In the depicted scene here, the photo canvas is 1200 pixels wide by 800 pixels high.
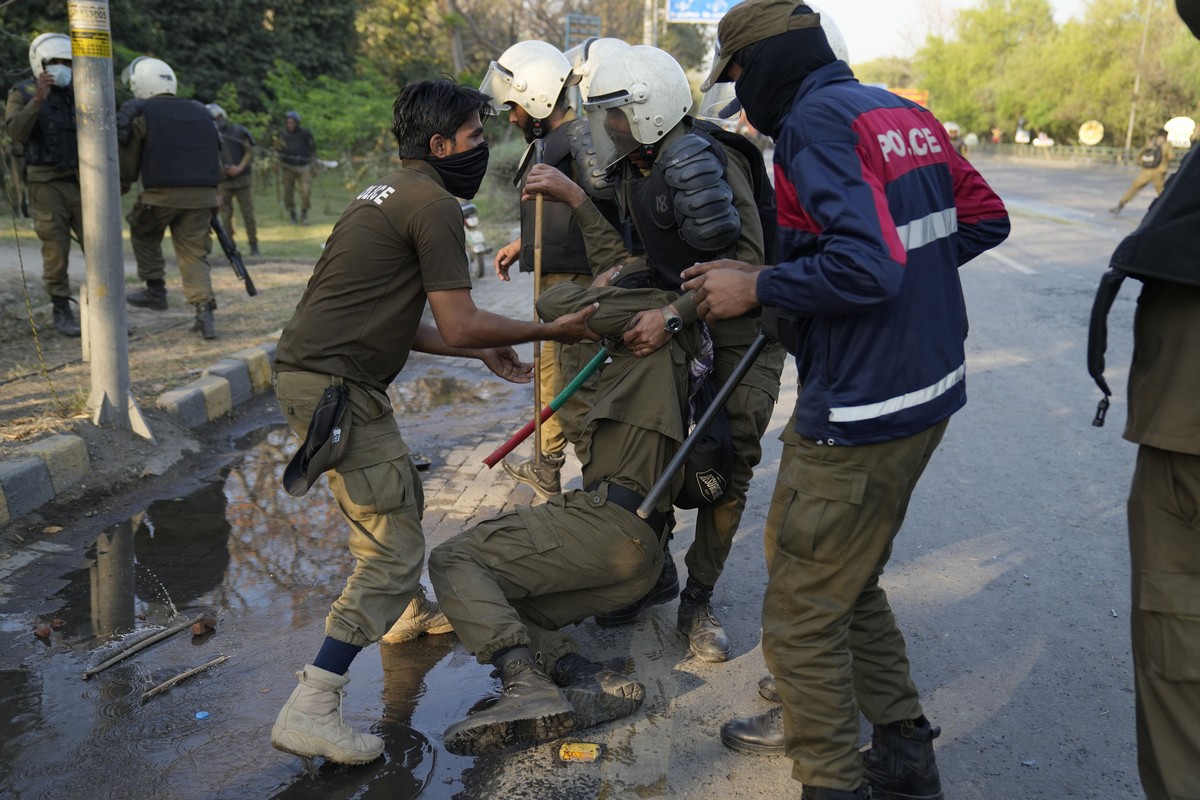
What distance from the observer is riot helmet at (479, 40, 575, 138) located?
17.0 ft

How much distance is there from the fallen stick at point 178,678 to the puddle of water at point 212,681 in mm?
25

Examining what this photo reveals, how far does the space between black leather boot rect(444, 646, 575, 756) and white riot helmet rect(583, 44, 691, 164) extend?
177 cm

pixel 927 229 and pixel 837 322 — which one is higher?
pixel 927 229

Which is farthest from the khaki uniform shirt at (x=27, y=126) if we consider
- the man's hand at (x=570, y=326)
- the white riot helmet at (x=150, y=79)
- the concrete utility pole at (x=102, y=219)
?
Answer: the man's hand at (x=570, y=326)

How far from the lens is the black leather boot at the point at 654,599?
406cm

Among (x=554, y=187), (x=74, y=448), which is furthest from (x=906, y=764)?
(x=74, y=448)

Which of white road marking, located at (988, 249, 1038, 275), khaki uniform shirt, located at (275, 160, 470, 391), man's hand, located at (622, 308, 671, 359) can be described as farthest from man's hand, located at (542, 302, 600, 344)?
white road marking, located at (988, 249, 1038, 275)

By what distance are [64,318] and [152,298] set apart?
101cm

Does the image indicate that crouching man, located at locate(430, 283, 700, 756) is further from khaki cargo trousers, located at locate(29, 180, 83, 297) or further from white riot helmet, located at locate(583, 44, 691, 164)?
khaki cargo trousers, located at locate(29, 180, 83, 297)

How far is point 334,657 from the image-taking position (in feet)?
10.3

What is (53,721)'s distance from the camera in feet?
10.9

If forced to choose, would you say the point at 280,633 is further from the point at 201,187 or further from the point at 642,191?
the point at 201,187

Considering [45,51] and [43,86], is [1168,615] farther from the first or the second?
[45,51]

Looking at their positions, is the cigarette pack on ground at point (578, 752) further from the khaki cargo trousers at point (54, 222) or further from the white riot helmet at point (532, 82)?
the khaki cargo trousers at point (54, 222)
